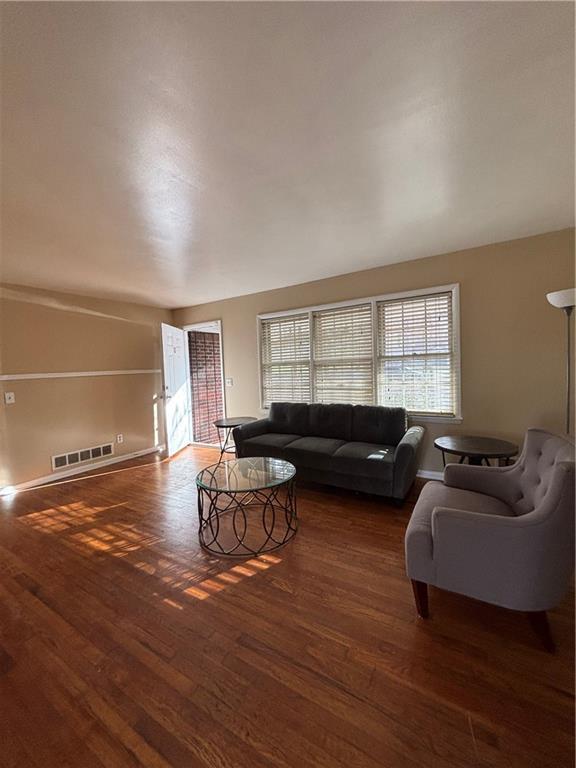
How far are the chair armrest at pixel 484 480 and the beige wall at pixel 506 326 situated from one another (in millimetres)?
1269

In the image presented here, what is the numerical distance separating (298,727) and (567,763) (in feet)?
Result: 2.99

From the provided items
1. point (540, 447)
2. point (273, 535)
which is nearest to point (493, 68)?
point (540, 447)

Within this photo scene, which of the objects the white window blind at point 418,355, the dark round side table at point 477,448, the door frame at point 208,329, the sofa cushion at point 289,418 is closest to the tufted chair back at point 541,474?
the dark round side table at point 477,448

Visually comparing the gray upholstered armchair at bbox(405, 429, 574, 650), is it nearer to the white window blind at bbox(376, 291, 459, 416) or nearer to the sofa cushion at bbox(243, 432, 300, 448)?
the white window blind at bbox(376, 291, 459, 416)

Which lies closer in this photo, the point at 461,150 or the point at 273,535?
the point at 461,150

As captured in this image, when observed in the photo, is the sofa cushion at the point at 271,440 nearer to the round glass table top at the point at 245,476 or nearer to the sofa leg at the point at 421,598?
the round glass table top at the point at 245,476

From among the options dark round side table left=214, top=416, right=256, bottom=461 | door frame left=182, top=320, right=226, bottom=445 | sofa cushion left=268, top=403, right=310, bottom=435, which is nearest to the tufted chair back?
sofa cushion left=268, top=403, right=310, bottom=435

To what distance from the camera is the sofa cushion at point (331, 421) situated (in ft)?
12.3

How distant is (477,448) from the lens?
268 cm

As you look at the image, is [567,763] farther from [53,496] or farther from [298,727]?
[53,496]

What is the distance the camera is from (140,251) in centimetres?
297

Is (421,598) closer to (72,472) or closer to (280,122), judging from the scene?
(280,122)

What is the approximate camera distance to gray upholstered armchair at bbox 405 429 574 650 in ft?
4.66

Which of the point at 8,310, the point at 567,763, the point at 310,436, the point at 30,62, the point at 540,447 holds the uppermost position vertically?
the point at 30,62
